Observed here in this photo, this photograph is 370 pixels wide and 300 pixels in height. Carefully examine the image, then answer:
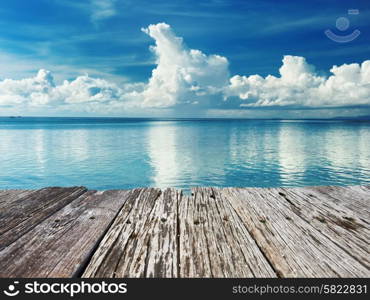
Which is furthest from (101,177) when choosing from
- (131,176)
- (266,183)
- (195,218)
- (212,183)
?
(195,218)

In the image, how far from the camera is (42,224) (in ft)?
7.96

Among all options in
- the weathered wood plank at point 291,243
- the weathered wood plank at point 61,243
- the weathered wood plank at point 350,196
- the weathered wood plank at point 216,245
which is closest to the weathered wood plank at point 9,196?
the weathered wood plank at point 61,243

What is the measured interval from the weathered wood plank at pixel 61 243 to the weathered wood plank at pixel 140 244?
0.11 m

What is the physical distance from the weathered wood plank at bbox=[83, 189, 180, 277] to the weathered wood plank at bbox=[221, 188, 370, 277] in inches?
29.7

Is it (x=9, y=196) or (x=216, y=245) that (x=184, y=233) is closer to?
(x=216, y=245)

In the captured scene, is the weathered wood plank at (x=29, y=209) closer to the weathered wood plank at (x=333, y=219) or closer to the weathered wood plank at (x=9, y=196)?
the weathered wood plank at (x=9, y=196)

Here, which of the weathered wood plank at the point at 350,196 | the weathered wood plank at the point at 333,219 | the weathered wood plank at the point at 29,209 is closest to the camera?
the weathered wood plank at the point at 333,219

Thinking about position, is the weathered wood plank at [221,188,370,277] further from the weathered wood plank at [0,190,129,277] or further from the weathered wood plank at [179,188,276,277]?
the weathered wood plank at [0,190,129,277]

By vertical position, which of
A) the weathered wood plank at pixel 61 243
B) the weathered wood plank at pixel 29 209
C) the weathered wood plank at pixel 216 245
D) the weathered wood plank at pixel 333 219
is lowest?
the weathered wood plank at pixel 333 219

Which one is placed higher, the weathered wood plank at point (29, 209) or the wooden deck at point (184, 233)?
the weathered wood plank at point (29, 209)

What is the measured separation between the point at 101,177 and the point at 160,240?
19340 mm

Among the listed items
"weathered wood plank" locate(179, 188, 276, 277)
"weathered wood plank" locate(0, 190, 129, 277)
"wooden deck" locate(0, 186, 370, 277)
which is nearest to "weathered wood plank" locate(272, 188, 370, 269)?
"wooden deck" locate(0, 186, 370, 277)

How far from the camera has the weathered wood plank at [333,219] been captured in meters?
2.07

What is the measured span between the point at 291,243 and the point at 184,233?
3.00ft
